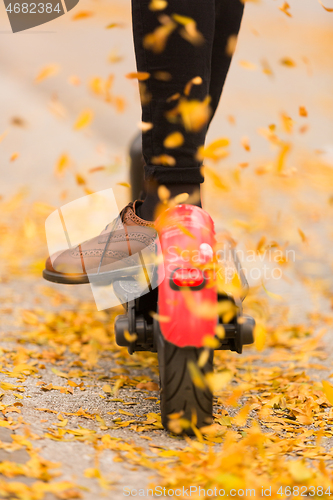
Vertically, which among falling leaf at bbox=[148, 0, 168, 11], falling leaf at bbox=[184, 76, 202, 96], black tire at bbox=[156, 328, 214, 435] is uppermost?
falling leaf at bbox=[148, 0, 168, 11]

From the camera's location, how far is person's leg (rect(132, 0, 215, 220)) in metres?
1.06

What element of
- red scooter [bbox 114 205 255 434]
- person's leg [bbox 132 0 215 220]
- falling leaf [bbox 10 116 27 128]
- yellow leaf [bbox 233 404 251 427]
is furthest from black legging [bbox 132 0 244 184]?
falling leaf [bbox 10 116 27 128]

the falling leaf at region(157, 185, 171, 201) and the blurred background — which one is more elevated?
the falling leaf at region(157, 185, 171, 201)

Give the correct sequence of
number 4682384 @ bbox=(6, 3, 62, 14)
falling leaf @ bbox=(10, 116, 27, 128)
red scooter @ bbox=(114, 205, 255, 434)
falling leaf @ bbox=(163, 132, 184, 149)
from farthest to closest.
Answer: falling leaf @ bbox=(10, 116, 27, 128) → number 4682384 @ bbox=(6, 3, 62, 14) → falling leaf @ bbox=(163, 132, 184, 149) → red scooter @ bbox=(114, 205, 255, 434)

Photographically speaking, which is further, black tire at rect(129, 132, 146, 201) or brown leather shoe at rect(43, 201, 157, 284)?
black tire at rect(129, 132, 146, 201)

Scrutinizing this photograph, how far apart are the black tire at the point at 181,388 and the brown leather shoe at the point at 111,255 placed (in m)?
0.23

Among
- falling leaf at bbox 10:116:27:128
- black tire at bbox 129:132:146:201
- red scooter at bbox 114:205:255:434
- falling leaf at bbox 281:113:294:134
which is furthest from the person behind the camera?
falling leaf at bbox 10:116:27:128

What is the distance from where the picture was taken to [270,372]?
63.1 inches

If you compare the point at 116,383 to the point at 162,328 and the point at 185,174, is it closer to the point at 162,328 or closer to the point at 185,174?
the point at 162,328

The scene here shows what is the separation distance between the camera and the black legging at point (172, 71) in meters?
1.06

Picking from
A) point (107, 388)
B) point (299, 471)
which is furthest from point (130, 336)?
point (299, 471)

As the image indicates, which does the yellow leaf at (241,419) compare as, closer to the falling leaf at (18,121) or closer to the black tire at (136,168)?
the black tire at (136,168)

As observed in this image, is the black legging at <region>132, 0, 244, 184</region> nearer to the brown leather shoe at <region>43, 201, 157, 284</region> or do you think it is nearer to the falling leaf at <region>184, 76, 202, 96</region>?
the falling leaf at <region>184, 76, 202, 96</region>

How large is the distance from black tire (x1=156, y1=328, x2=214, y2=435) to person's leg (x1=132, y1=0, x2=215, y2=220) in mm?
394
